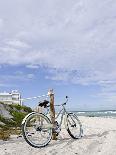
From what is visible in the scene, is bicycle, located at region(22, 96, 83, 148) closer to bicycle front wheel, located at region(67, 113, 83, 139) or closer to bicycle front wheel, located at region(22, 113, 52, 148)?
bicycle front wheel, located at region(22, 113, 52, 148)

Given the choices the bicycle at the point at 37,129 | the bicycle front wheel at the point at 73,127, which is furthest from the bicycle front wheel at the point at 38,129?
the bicycle front wheel at the point at 73,127

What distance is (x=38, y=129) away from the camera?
37.1ft

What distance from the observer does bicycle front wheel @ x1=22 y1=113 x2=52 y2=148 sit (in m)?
11.2

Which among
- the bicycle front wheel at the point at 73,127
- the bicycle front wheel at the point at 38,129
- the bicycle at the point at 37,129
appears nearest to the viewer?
the bicycle at the point at 37,129

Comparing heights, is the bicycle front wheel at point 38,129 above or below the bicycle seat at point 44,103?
below

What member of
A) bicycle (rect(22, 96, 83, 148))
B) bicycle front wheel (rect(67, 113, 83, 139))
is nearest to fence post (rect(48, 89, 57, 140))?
bicycle (rect(22, 96, 83, 148))

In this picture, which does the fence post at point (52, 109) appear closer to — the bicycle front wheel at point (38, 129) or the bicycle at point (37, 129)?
the bicycle at point (37, 129)

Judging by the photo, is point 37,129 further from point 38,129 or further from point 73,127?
point 73,127

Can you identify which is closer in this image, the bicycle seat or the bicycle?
the bicycle

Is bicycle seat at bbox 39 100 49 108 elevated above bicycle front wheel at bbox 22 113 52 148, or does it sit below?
above

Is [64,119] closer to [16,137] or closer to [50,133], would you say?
[50,133]

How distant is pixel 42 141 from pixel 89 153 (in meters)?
2.45

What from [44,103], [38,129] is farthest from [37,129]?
[44,103]

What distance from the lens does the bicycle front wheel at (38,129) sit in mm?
11234
